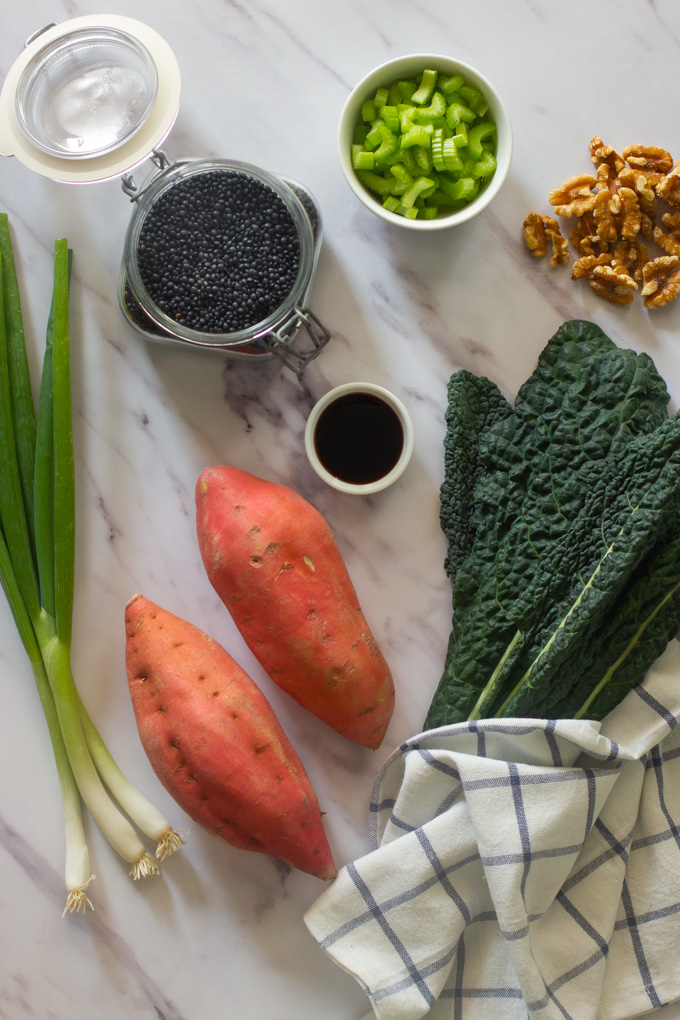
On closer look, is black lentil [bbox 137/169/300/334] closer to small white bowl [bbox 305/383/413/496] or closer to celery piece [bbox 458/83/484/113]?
small white bowl [bbox 305/383/413/496]

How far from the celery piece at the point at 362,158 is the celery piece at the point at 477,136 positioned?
14 cm

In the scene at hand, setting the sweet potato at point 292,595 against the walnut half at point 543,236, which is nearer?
the sweet potato at point 292,595

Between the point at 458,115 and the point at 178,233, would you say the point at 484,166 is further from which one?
the point at 178,233

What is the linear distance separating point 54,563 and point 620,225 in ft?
3.13

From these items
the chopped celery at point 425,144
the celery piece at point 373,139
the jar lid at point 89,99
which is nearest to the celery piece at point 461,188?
the chopped celery at point 425,144

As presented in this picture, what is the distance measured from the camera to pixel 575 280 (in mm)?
1110

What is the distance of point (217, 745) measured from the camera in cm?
97

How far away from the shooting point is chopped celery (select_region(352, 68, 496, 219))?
3.27 feet

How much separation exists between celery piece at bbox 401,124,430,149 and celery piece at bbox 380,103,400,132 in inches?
1.5

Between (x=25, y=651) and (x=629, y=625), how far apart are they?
86 cm

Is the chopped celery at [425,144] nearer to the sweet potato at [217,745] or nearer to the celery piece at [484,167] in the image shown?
the celery piece at [484,167]

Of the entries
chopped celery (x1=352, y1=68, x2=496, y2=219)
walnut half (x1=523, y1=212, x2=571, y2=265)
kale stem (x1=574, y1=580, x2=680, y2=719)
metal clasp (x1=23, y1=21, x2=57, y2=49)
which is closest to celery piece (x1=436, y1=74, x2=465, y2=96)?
chopped celery (x1=352, y1=68, x2=496, y2=219)

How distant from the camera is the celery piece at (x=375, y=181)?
1.03 meters

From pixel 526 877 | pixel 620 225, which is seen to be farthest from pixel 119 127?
pixel 526 877
